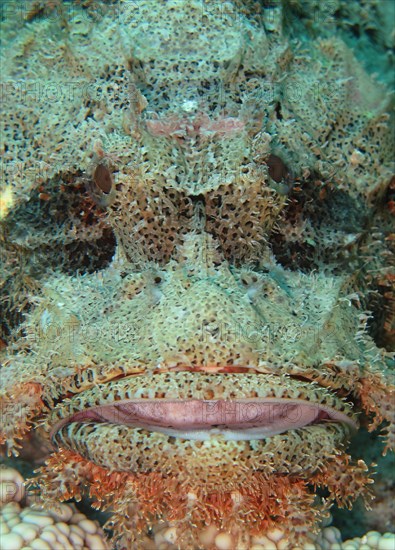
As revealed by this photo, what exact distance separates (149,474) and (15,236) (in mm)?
1604

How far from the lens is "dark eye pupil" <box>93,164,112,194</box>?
3.08 m

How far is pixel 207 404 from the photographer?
8.09 ft

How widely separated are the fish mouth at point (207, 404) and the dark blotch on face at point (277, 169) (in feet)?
3.72

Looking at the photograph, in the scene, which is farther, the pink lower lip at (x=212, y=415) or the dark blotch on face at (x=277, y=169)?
the dark blotch on face at (x=277, y=169)

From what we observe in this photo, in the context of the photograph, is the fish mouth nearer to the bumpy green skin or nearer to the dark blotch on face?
the bumpy green skin

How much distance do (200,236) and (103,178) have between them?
2.14 ft

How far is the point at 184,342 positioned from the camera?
8.04 feet

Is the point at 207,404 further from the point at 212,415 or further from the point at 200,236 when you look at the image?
the point at 200,236

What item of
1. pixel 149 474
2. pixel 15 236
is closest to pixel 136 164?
pixel 15 236

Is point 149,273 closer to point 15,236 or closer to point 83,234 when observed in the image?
point 83,234

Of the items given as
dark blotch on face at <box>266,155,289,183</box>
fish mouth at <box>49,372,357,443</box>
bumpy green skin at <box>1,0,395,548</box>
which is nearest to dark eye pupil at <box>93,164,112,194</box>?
bumpy green skin at <box>1,0,395,548</box>

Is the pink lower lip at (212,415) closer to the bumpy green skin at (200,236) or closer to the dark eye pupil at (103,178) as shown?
the bumpy green skin at (200,236)

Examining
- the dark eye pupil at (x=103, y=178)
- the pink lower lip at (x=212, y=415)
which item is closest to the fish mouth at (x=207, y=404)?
the pink lower lip at (x=212, y=415)

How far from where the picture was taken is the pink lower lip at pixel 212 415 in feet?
8.12
